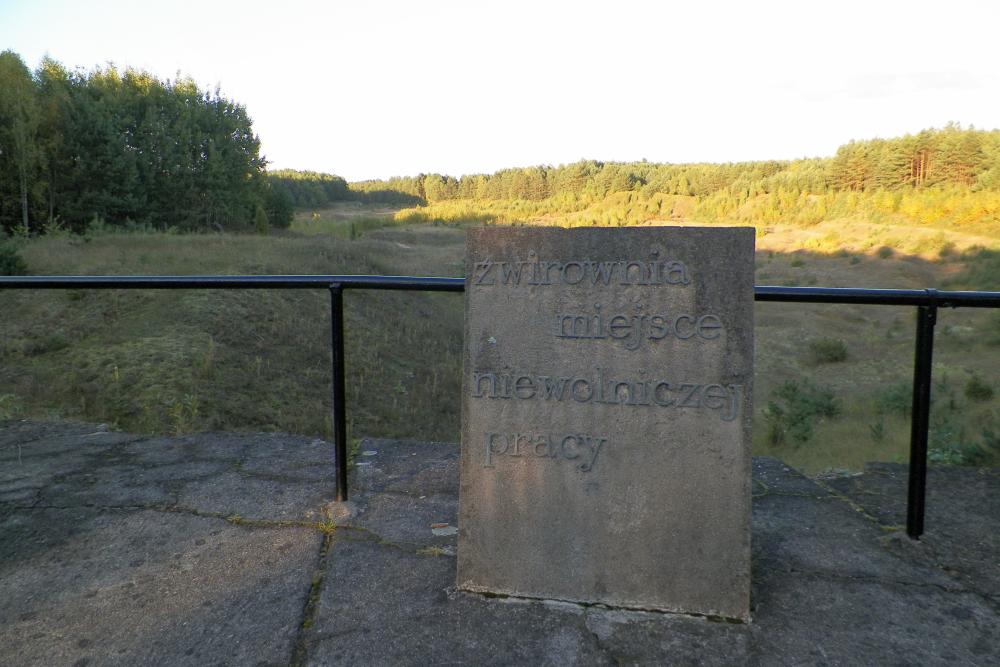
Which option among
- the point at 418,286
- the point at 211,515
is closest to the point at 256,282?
the point at 418,286

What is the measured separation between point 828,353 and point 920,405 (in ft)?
64.2

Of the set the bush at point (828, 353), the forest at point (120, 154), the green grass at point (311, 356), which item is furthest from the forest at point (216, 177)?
the bush at point (828, 353)

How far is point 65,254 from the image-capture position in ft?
61.1

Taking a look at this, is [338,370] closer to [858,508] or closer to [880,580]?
[880,580]

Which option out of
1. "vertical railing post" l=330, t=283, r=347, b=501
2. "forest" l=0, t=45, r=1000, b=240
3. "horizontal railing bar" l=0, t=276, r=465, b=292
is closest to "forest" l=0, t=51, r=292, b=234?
"forest" l=0, t=45, r=1000, b=240

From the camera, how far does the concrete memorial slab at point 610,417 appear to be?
188cm

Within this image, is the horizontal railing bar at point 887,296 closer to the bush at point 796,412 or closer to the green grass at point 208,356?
the green grass at point 208,356

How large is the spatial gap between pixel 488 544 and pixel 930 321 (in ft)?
4.89

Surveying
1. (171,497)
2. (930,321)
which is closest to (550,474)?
(930,321)

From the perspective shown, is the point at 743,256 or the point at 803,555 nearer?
the point at 743,256

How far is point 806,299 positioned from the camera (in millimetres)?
2221

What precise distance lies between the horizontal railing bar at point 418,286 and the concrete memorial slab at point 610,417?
36cm

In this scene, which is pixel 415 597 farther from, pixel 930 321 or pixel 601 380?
pixel 930 321

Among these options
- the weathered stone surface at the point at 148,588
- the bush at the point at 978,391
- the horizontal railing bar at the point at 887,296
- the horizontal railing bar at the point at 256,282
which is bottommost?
the bush at the point at 978,391
